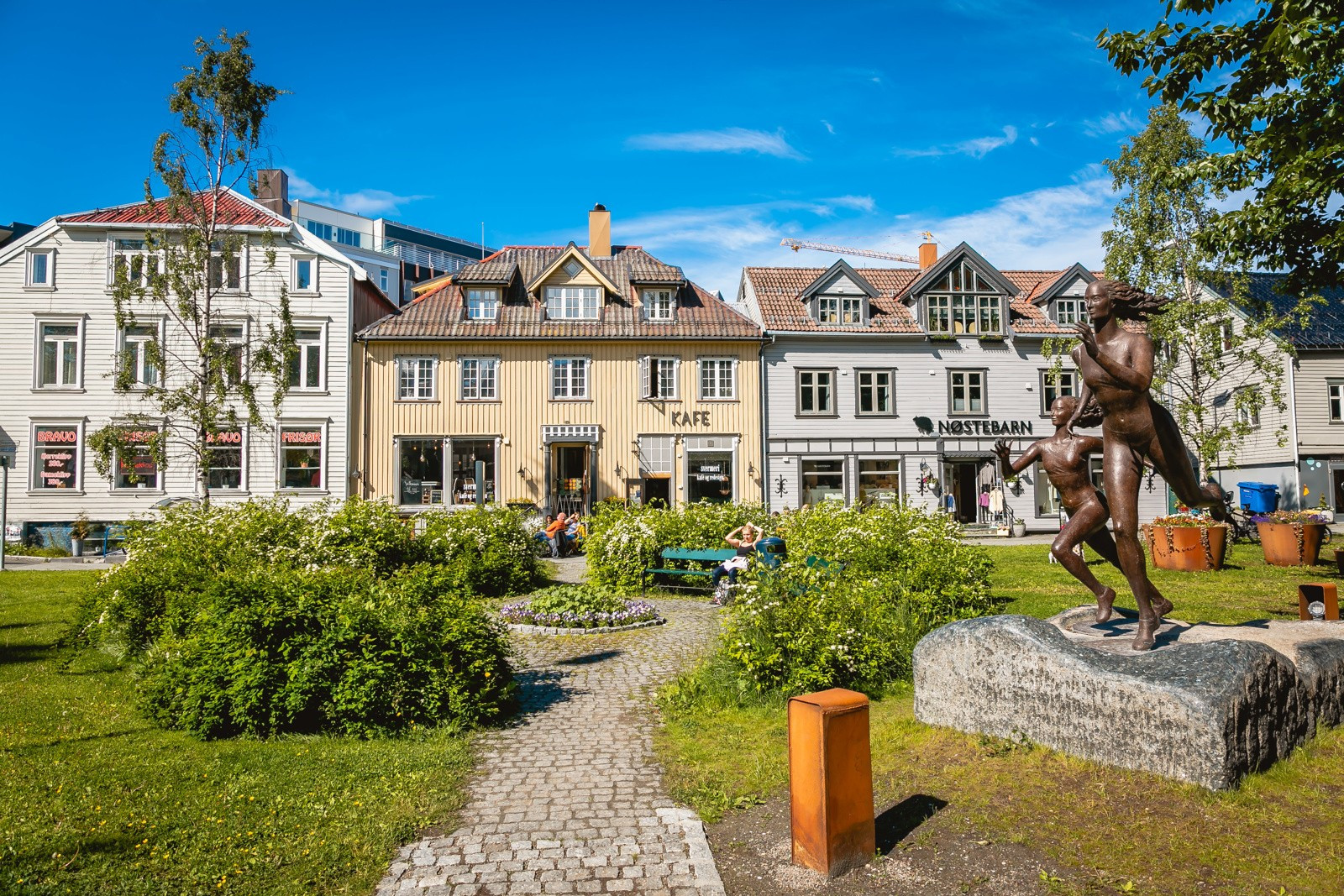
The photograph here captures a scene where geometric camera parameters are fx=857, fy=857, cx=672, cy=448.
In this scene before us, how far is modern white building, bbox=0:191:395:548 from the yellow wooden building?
1424 millimetres

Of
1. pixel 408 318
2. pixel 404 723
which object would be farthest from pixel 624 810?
pixel 408 318

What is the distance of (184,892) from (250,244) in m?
29.6

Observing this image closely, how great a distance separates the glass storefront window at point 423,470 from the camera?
2995 centimetres

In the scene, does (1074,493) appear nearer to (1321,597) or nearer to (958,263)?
(1321,597)

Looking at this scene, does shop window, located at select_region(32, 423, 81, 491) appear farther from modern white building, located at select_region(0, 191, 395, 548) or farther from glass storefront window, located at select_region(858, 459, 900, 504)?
glass storefront window, located at select_region(858, 459, 900, 504)

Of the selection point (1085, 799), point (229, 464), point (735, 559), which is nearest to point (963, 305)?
point (735, 559)

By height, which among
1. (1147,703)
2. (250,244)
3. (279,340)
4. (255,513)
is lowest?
(1147,703)

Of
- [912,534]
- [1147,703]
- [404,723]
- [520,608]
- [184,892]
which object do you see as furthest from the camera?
[520,608]

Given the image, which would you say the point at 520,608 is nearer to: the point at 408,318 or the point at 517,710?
the point at 517,710

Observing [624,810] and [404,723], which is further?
[404,723]

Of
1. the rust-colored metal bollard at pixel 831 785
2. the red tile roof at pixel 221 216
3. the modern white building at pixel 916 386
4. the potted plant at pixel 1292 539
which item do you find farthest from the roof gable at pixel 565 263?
the rust-colored metal bollard at pixel 831 785

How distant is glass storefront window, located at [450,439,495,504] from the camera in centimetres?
3017

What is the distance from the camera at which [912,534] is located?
38.7 feet

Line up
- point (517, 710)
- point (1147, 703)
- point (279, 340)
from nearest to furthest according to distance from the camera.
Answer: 1. point (1147, 703)
2. point (517, 710)
3. point (279, 340)
